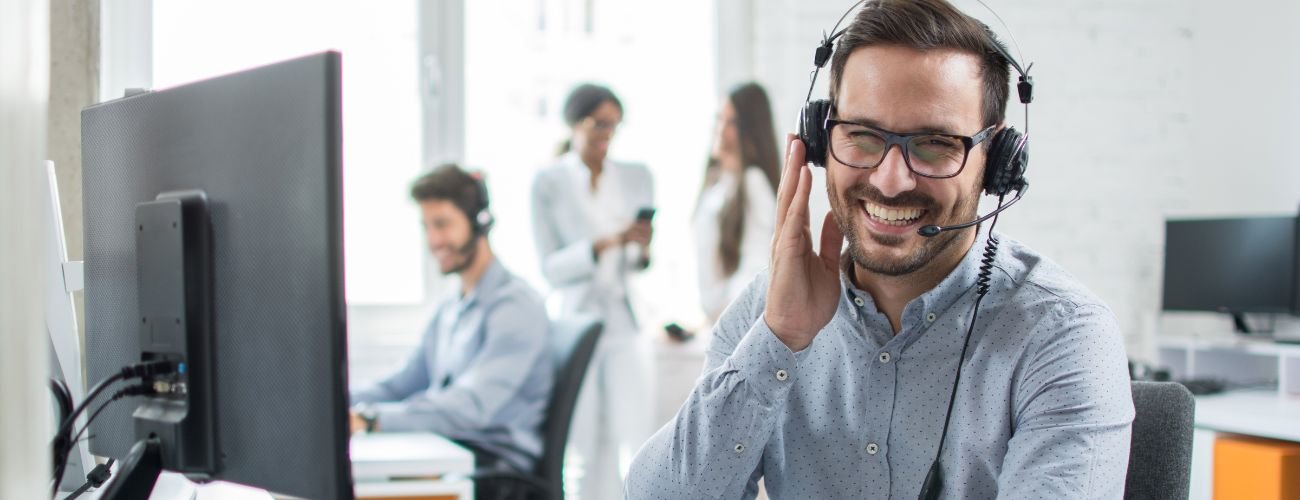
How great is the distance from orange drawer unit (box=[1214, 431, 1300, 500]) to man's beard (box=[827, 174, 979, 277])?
1487mm

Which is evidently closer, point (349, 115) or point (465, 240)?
point (465, 240)

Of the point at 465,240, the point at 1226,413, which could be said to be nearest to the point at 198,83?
the point at 465,240

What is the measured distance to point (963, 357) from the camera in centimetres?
121

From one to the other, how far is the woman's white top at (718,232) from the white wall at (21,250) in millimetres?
3080

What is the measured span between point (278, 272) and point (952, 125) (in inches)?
29.6

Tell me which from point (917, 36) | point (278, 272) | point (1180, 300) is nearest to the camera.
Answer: point (278, 272)

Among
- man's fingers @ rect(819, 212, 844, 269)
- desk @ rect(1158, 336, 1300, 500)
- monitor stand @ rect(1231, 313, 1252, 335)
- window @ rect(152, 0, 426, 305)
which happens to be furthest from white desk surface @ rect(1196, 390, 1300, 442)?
window @ rect(152, 0, 426, 305)

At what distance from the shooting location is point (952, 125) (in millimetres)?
1222

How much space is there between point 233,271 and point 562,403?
142 centimetres

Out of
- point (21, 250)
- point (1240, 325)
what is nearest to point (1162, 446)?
point (21, 250)

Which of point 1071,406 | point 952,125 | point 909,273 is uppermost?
point 952,125

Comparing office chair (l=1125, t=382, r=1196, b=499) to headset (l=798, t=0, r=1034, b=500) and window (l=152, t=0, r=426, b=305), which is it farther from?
window (l=152, t=0, r=426, b=305)

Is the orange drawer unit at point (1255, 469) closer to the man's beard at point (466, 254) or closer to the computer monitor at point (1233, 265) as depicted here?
the computer monitor at point (1233, 265)

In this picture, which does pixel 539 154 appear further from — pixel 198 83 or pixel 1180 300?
pixel 198 83
